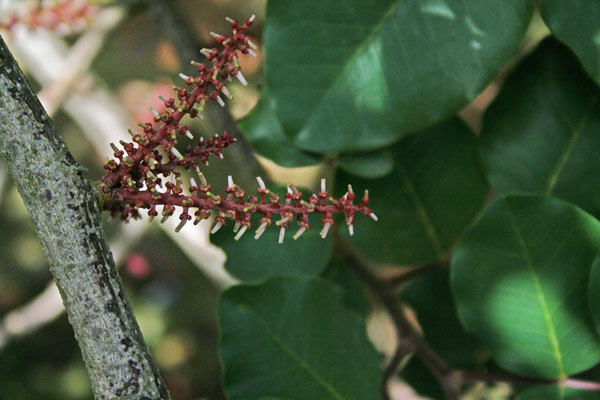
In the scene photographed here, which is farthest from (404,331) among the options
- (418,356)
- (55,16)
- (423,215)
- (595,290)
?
(55,16)

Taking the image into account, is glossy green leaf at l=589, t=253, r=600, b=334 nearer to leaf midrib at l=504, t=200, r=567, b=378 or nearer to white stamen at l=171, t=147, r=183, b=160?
leaf midrib at l=504, t=200, r=567, b=378

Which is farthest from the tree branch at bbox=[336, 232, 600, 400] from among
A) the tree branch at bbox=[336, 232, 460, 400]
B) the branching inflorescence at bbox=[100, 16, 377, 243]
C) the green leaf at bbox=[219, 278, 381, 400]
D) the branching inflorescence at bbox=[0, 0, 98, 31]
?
the branching inflorescence at bbox=[0, 0, 98, 31]

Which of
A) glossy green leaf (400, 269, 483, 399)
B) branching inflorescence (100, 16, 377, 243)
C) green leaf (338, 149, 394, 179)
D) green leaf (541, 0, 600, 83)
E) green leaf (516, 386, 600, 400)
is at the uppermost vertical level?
branching inflorescence (100, 16, 377, 243)

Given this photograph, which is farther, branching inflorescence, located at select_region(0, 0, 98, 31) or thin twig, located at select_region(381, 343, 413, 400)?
branching inflorescence, located at select_region(0, 0, 98, 31)

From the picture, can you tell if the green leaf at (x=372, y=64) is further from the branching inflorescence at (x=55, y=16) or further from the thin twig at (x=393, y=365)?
the branching inflorescence at (x=55, y=16)

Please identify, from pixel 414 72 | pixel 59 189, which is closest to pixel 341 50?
pixel 414 72

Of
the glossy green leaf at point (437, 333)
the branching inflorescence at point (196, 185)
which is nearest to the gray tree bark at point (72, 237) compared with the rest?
the branching inflorescence at point (196, 185)

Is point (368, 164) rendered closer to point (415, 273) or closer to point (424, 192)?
point (424, 192)
